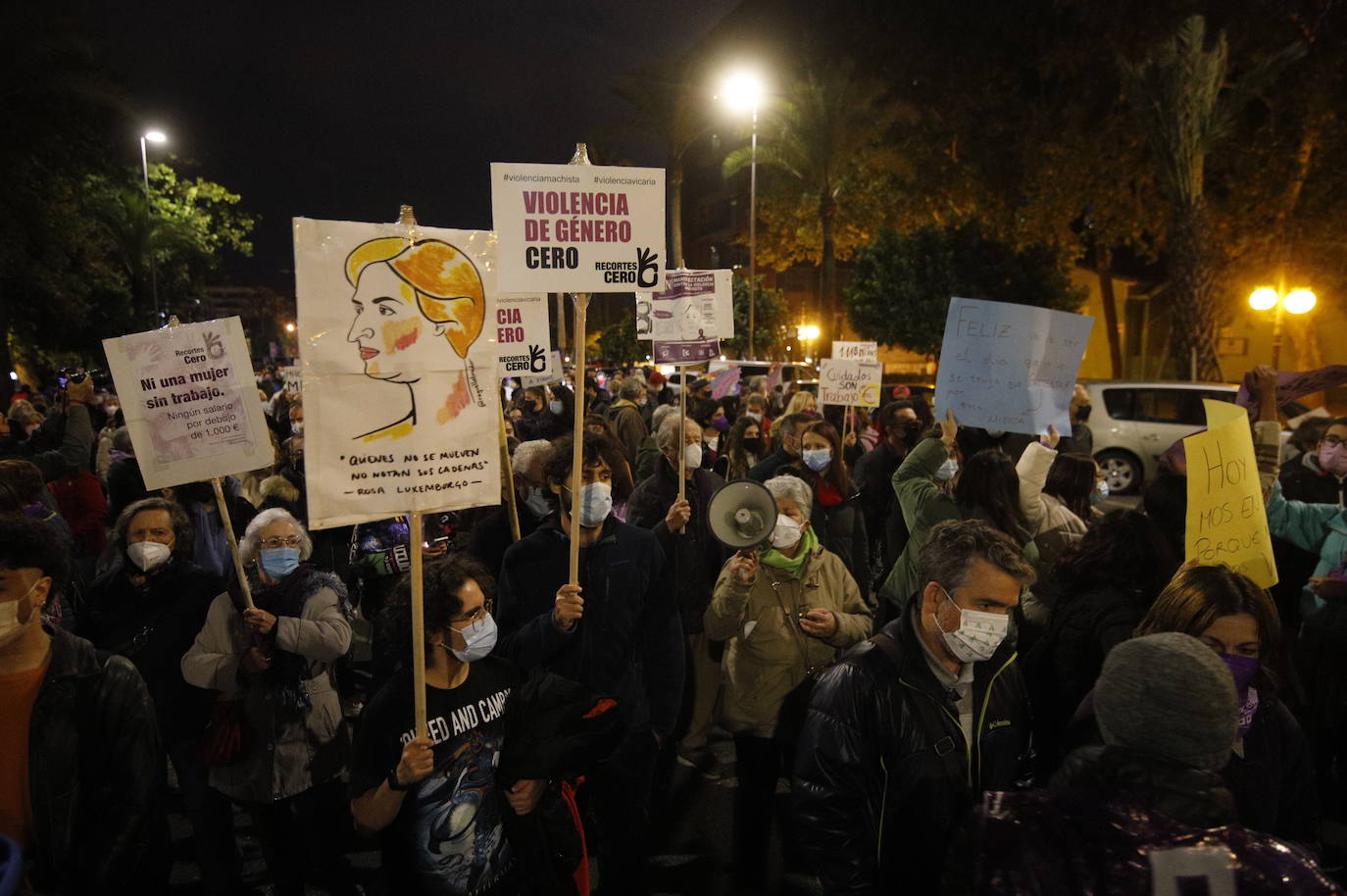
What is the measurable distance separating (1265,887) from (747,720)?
2.29 metres

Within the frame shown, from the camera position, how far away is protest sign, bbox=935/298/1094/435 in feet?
14.3

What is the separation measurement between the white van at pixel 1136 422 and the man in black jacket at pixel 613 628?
11740mm

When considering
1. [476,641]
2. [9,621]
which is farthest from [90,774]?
[476,641]

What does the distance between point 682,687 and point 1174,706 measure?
7.85ft

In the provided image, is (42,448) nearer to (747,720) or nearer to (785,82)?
(747,720)

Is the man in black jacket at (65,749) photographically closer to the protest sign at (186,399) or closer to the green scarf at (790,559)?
the protest sign at (186,399)

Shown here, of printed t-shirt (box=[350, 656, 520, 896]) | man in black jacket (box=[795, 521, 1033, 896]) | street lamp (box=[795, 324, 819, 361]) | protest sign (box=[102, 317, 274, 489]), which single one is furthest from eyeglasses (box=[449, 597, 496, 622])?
street lamp (box=[795, 324, 819, 361])

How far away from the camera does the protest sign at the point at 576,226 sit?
137 inches

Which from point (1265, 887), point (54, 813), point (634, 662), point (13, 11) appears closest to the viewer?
point (1265, 887)

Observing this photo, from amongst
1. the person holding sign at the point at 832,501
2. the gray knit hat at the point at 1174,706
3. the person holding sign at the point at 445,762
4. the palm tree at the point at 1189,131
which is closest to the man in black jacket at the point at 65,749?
the person holding sign at the point at 445,762

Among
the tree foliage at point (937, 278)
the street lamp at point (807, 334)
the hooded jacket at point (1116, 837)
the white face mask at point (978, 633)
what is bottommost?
the hooded jacket at point (1116, 837)

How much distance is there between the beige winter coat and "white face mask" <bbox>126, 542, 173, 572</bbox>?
2.29 metres

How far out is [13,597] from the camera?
7.85 feet

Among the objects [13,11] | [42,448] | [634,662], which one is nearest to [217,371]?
[634,662]
